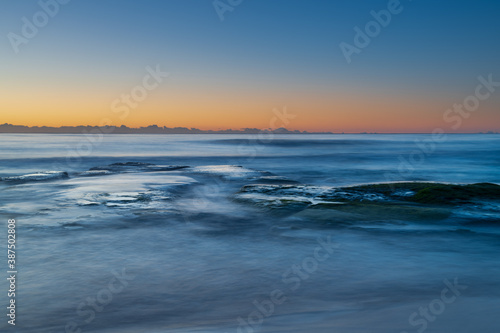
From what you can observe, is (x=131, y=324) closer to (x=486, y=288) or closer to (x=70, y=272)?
(x=70, y=272)

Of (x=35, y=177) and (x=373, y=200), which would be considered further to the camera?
(x=35, y=177)

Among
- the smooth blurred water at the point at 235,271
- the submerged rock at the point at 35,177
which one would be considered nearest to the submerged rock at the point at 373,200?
the smooth blurred water at the point at 235,271

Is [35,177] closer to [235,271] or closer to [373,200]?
[373,200]

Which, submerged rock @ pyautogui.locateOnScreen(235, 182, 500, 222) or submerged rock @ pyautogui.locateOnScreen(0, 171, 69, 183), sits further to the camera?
submerged rock @ pyautogui.locateOnScreen(0, 171, 69, 183)

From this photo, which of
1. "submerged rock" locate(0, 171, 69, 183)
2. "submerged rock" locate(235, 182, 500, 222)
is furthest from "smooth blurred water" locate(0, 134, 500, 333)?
"submerged rock" locate(0, 171, 69, 183)

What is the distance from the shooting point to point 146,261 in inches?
257

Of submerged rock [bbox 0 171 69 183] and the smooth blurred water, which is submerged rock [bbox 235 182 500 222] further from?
submerged rock [bbox 0 171 69 183]

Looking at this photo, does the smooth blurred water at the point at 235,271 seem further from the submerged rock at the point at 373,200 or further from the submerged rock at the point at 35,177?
the submerged rock at the point at 35,177

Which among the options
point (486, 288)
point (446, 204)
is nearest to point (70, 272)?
point (486, 288)

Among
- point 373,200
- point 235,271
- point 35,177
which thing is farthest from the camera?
point 35,177

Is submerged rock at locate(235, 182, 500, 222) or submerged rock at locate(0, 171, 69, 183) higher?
submerged rock at locate(235, 182, 500, 222)

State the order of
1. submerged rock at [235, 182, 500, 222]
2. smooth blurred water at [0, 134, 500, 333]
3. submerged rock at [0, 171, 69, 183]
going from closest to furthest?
smooth blurred water at [0, 134, 500, 333] → submerged rock at [235, 182, 500, 222] → submerged rock at [0, 171, 69, 183]

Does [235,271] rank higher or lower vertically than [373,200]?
lower

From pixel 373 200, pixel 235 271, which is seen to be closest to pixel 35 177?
pixel 373 200
